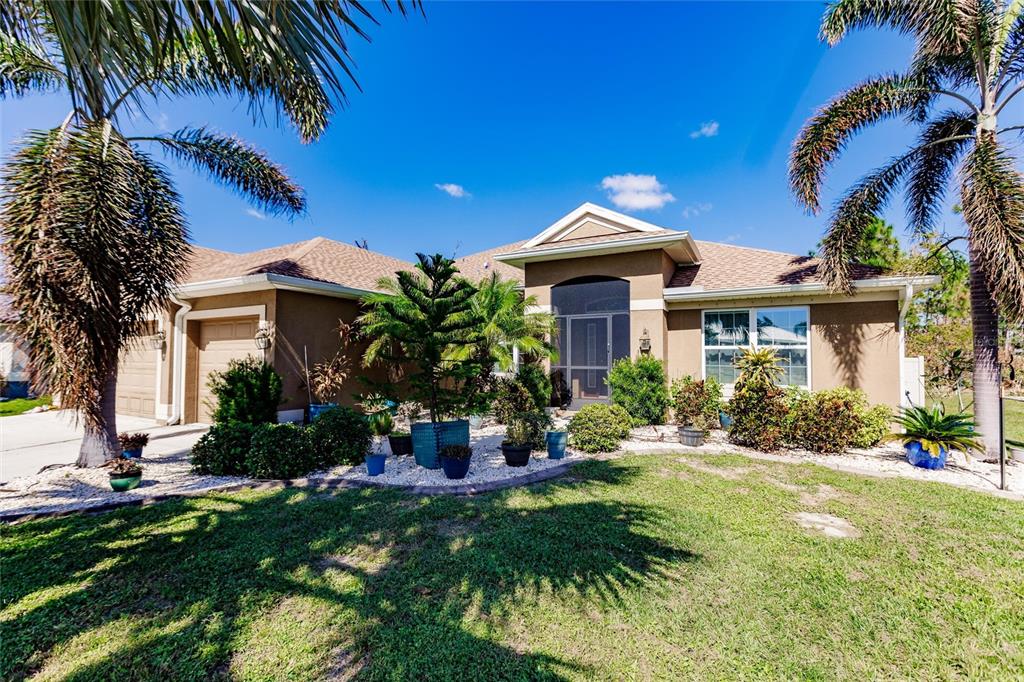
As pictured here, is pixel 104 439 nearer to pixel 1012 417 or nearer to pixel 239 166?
pixel 239 166

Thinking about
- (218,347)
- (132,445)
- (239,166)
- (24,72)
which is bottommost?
(132,445)

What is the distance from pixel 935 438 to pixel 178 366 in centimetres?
1777

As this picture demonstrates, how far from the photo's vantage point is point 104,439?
704 centimetres

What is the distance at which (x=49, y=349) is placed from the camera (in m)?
6.04

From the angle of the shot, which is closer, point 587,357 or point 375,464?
point 375,464

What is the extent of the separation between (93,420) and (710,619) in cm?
899

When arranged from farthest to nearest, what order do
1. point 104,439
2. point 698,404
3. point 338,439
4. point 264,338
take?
1. point 264,338
2. point 698,404
3. point 338,439
4. point 104,439

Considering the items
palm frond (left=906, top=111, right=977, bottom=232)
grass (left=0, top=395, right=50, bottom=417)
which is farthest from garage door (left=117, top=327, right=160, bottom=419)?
palm frond (left=906, top=111, right=977, bottom=232)

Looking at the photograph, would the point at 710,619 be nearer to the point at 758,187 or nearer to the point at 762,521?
the point at 762,521

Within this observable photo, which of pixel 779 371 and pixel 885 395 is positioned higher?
pixel 779 371

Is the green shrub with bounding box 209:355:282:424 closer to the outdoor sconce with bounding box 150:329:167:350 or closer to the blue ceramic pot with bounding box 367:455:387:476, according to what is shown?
the blue ceramic pot with bounding box 367:455:387:476

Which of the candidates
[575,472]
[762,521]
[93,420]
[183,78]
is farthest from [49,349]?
[762,521]

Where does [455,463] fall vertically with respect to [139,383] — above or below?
below

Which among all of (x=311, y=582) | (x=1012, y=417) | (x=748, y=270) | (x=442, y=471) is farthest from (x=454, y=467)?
(x=1012, y=417)
